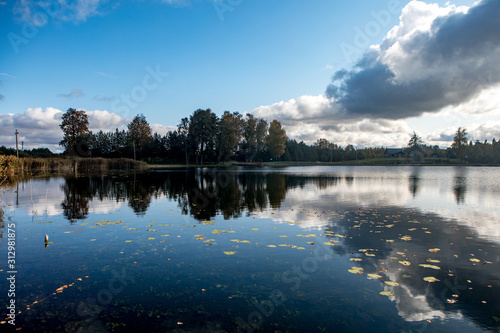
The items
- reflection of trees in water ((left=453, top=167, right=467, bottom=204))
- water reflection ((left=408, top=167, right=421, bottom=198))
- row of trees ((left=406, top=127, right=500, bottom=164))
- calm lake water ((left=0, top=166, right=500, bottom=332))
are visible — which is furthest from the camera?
row of trees ((left=406, top=127, right=500, bottom=164))

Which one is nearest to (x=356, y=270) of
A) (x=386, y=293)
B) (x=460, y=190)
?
(x=386, y=293)

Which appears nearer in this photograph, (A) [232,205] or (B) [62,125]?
(A) [232,205]

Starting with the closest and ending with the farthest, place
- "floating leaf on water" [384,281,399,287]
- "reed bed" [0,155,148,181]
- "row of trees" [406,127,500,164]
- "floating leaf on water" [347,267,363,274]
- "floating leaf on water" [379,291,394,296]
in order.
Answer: "floating leaf on water" [379,291,394,296] < "floating leaf on water" [384,281,399,287] < "floating leaf on water" [347,267,363,274] < "reed bed" [0,155,148,181] < "row of trees" [406,127,500,164]

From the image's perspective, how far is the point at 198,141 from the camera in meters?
103

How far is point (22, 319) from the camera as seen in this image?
4855 millimetres

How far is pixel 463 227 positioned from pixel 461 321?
8.58 m

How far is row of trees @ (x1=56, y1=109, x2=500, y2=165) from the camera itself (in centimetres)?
9919

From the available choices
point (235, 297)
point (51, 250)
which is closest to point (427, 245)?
point (235, 297)

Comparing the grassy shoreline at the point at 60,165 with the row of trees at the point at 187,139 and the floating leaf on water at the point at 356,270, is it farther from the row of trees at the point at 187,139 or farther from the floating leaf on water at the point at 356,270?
the floating leaf on water at the point at 356,270

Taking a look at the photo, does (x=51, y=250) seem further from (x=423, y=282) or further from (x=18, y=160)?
(x=18, y=160)

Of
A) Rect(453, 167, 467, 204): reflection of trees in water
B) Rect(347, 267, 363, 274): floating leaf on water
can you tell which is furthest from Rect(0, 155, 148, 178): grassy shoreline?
Rect(453, 167, 467, 204): reflection of trees in water

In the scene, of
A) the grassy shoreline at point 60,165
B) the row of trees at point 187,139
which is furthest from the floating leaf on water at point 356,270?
the row of trees at point 187,139

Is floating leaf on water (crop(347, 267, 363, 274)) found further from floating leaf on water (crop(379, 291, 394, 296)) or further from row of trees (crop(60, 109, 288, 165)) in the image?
row of trees (crop(60, 109, 288, 165))

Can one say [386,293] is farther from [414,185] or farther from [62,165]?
[62,165]
